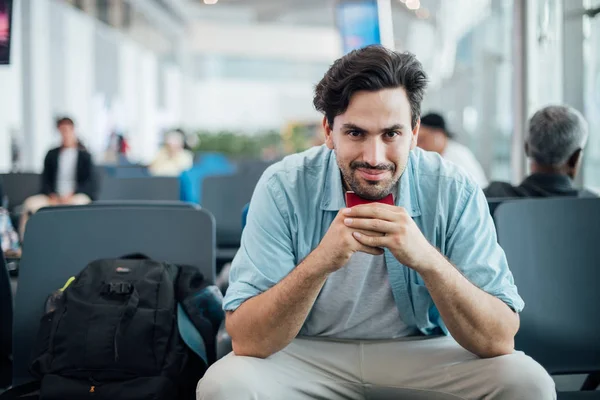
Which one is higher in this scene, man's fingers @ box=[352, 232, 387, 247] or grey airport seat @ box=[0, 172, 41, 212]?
grey airport seat @ box=[0, 172, 41, 212]

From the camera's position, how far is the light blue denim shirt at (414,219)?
1.91m

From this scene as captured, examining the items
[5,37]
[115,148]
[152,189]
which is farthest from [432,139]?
[115,148]

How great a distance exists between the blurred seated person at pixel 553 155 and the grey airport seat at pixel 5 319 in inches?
71.5

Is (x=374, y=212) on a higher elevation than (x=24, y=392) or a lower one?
higher

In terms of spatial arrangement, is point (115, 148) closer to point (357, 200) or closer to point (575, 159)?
point (575, 159)

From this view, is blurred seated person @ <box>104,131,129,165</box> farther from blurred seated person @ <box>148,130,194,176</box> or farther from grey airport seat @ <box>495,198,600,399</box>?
grey airport seat @ <box>495,198,600,399</box>

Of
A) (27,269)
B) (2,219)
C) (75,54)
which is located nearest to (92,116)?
(75,54)

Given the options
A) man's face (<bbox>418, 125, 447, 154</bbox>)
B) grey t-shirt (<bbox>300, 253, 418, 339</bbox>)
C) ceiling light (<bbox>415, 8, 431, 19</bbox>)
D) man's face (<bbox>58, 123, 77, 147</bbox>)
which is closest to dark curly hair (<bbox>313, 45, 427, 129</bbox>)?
grey t-shirt (<bbox>300, 253, 418, 339</bbox>)

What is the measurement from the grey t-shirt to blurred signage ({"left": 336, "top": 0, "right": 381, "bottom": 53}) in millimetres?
7604

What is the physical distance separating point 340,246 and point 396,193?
1.21 feet

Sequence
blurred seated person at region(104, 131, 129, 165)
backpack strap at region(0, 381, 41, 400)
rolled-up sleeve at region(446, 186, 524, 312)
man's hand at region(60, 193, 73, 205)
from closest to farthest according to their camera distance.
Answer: rolled-up sleeve at region(446, 186, 524, 312) < backpack strap at region(0, 381, 41, 400) < man's hand at region(60, 193, 73, 205) < blurred seated person at region(104, 131, 129, 165)

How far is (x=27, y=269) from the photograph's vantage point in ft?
7.79

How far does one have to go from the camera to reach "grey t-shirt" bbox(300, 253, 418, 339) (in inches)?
78.0

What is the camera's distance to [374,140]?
1.80 m
